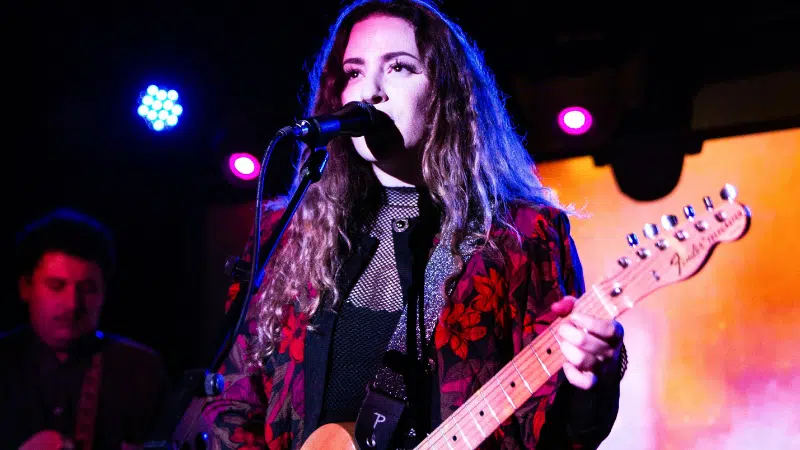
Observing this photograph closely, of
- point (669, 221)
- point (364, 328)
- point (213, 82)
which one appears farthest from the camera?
point (213, 82)

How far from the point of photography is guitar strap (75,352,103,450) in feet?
12.8

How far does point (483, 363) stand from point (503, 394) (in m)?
0.16

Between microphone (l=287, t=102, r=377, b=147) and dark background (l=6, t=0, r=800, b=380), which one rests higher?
dark background (l=6, t=0, r=800, b=380)

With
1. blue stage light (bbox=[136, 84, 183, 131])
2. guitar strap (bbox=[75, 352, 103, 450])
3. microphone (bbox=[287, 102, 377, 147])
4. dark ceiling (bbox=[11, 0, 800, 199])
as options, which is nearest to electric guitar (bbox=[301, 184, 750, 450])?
microphone (bbox=[287, 102, 377, 147])

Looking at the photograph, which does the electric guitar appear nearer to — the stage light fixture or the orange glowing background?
the orange glowing background

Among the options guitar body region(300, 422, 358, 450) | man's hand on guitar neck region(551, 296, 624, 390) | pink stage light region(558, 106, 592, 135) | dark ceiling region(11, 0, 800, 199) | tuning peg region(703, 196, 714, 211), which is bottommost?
guitar body region(300, 422, 358, 450)

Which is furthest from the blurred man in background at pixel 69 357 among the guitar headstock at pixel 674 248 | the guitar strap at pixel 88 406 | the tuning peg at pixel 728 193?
the tuning peg at pixel 728 193

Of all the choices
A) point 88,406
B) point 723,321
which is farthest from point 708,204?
point 88,406

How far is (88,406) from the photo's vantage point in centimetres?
396

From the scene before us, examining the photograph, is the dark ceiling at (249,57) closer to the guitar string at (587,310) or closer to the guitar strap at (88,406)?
the guitar strap at (88,406)

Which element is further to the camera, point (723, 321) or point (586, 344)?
point (723, 321)

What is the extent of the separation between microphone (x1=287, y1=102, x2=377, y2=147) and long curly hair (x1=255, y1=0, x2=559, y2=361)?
0.40 meters

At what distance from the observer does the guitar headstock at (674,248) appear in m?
1.56

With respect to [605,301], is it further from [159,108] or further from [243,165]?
[159,108]
